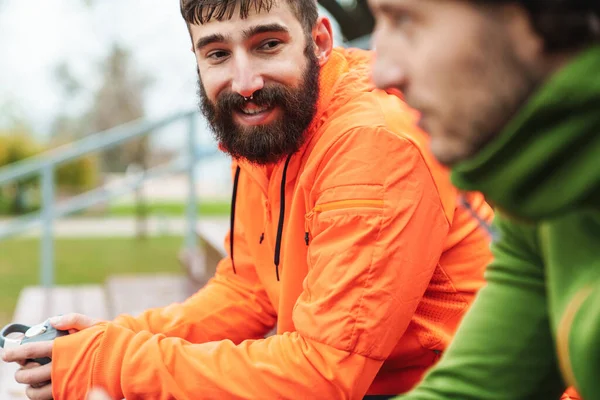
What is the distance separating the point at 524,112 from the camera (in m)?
0.88

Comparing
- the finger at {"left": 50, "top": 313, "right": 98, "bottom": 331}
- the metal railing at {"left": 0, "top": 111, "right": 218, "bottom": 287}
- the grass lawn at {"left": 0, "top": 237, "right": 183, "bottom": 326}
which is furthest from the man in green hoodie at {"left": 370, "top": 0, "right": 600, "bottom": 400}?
the grass lawn at {"left": 0, "top": 237, "right": 183, "bottom": 326}

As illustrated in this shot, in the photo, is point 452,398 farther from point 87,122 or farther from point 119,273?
point 87,122

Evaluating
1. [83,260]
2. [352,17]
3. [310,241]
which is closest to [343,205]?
[310,241]

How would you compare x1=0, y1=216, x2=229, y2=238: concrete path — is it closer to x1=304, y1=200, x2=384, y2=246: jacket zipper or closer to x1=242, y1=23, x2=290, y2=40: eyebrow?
x1=242, y1=23, x2=290, y2=40: eyebrow

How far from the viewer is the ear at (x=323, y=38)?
231 centimetres

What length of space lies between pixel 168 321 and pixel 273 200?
0.54m

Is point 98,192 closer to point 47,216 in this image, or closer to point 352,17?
point 47,216

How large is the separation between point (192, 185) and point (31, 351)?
4687mm

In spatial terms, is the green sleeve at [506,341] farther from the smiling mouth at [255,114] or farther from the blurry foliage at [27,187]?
the blurry foliage at [27,187]

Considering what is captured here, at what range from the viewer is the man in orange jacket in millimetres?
1774

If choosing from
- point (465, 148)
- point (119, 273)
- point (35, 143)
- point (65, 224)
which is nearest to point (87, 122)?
point (35, 143)

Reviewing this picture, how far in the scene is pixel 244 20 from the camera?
83.7 inches

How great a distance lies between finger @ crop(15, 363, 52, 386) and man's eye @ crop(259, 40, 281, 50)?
1.01 metres

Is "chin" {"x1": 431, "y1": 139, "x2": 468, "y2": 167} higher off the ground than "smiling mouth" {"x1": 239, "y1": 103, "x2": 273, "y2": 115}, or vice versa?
"chin" {"x1": 431, "y1": 139, "x2": 468, "y2": 167}
